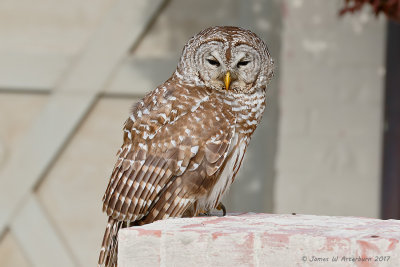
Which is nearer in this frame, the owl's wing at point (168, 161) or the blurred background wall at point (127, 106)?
the owl's wing at point (168, 161)

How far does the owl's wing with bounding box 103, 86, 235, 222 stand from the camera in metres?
3.11

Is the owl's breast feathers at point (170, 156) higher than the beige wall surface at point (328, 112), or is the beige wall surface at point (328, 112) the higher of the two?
the beige wall surface at point (328, 112)

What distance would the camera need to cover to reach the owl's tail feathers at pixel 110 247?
313 centimetres

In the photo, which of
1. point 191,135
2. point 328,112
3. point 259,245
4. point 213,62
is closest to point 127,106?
point 328,112

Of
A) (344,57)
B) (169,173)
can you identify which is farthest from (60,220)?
(169,173)

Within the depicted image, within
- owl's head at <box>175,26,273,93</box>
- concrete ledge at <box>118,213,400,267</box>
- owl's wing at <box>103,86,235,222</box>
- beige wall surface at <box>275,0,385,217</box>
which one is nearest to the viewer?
concrete ledge at <box>118,213,400,267</box>

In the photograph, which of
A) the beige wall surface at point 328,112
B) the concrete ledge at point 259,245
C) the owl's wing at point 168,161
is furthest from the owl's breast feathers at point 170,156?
the beige wall surface at point 328,112

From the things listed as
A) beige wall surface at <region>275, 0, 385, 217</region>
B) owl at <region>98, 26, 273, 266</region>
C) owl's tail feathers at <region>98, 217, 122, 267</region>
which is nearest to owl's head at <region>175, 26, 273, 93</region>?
owl at <region>98, 26, 273, 266</region>

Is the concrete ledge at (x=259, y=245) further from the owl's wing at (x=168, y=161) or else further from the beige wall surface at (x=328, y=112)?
the beige wall surface at (x=328, y=112)

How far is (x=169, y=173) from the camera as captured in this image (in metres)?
3.13

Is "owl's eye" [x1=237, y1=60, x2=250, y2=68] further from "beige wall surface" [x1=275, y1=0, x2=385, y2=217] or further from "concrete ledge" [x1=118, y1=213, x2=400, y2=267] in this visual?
"beige wall surface" [x1=275, y1=0, x2=385, y2=217]

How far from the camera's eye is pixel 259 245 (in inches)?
97.6

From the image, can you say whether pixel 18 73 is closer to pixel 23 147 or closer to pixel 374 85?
pixel 23 147

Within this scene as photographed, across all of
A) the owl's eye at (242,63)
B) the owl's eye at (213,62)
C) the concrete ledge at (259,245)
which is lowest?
the concrete ledge at (259,245)
